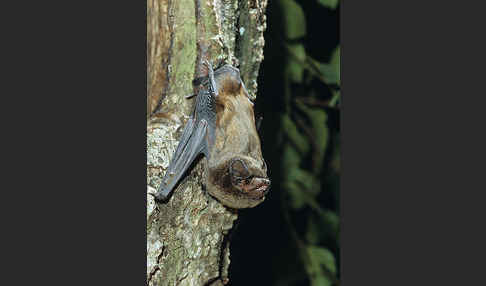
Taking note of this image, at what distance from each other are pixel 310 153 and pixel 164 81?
51cm

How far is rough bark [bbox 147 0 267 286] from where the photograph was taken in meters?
2.07

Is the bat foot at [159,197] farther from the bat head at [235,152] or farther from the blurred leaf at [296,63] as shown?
the blurred leaf at [296,63]

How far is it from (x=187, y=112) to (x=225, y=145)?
5.9 inches

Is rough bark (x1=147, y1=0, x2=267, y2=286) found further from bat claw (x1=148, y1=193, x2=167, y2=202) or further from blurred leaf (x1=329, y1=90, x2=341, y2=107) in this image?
blurred leaf (x1=329, y1=90, x2=341, y2=107)

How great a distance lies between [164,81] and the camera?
2137 mm

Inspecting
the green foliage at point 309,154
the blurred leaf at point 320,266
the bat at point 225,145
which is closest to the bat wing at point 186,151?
the bat at point 225,145

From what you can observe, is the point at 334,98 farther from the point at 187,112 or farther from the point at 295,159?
the point at 187,112

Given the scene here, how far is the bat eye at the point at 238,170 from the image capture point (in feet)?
6.47

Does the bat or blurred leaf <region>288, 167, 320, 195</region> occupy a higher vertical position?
the bat

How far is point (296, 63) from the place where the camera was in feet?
7.72

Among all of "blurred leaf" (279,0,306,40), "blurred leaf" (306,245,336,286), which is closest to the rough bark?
"blurred leaf" (279,0,306,40)

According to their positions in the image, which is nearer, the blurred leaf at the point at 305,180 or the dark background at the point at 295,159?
the dark background at the point at 295,159

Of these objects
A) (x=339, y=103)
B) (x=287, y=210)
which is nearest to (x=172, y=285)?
(x=287, y=210)

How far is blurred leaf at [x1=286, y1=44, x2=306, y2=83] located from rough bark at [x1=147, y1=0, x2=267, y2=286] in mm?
223
